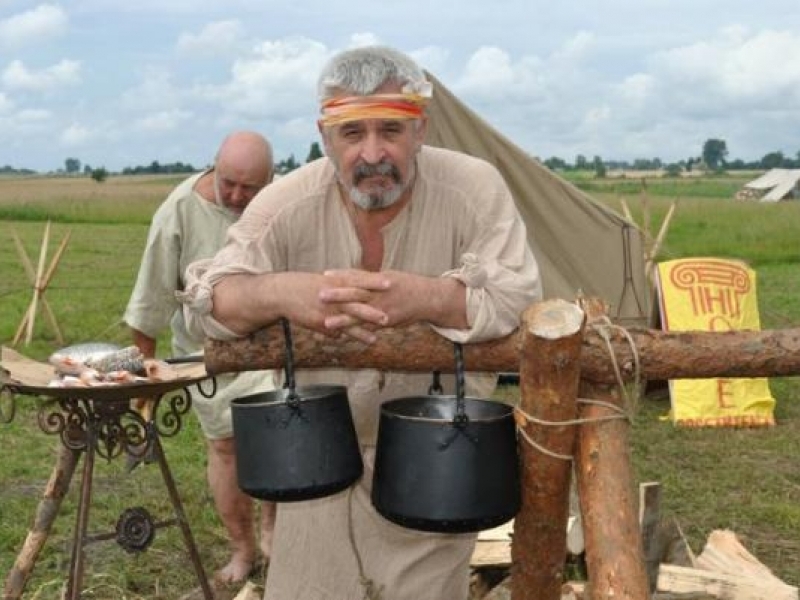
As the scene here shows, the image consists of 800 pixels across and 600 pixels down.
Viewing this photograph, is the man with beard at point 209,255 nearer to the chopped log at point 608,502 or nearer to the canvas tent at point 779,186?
the chopped log at point 608,502

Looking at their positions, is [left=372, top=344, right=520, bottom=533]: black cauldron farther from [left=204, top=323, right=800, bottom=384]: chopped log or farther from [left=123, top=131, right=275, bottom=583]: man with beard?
[left=123, top=131, right=275, bottom=583]: man with beard

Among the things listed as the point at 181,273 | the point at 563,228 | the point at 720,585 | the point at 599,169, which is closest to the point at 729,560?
the point at 720,585

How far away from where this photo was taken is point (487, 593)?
4.09 m

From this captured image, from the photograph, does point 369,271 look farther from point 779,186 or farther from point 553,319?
point 779,186

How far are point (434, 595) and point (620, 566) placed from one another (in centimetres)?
85

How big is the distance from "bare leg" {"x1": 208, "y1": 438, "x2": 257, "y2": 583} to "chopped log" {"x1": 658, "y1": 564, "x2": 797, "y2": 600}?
1.60 metres

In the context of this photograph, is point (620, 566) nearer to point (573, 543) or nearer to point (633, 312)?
point (573, 543)

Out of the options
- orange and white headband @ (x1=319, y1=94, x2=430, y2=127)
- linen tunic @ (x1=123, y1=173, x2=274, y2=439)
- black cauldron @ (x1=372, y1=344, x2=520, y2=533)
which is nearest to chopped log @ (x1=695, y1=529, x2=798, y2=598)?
linen tunic @ (x1=123, y1=173, x2=274, y2=439)

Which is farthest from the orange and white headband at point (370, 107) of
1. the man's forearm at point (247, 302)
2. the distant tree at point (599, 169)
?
the distant tree at point (599, 169)

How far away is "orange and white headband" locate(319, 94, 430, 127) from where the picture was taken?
95.3 inches

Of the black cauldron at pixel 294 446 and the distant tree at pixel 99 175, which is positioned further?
the distant tree at pixel 99 175

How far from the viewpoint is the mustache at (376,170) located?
247 centimetres

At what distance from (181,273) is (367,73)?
6.73 feet

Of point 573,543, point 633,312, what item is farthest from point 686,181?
point 573,543
